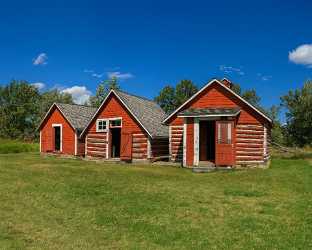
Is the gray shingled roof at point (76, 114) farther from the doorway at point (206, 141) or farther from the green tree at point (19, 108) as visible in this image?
the green tree at point (19, 108)

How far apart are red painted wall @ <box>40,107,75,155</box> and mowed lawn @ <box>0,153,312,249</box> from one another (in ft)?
51.6

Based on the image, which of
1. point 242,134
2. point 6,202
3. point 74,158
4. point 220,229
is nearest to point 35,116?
point 74,158

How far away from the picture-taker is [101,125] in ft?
105

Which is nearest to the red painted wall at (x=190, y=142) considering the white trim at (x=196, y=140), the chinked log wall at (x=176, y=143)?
the white trim at (x=196, y=140)

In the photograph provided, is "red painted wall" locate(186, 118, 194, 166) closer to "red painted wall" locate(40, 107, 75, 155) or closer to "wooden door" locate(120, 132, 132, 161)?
"wooden door" locate(120, 132, 132, 161)

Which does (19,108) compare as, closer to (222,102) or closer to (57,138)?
(57,138)

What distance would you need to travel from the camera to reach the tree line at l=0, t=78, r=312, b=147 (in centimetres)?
6944

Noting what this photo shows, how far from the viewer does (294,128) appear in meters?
71.4

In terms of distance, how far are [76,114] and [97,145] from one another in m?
6.06

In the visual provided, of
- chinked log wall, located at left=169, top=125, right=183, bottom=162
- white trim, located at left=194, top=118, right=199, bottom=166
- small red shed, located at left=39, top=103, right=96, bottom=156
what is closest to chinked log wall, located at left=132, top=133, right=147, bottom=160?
chinked log wall, located at left=169, top=125, right=183, bottom=162

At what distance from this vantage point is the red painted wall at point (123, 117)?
98.6ft

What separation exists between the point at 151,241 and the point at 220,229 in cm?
209

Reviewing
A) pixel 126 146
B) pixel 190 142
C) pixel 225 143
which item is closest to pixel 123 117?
pixel 126 146

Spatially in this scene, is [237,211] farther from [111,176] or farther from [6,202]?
[111,176]
